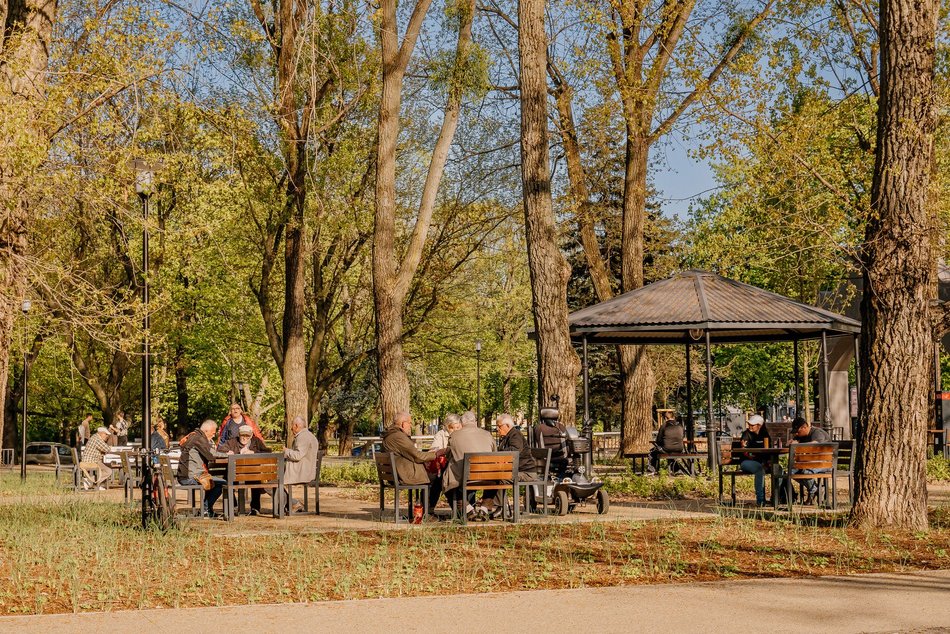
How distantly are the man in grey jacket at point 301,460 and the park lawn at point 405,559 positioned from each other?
7.16ft

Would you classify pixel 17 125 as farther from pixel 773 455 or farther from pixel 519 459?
pixel 773 455

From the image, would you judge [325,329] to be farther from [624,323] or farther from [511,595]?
[511,595]

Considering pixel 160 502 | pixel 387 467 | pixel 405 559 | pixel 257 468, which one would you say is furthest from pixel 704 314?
pixel 405 559

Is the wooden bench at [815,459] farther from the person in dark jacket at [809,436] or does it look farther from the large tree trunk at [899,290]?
the large tree trunk at [899,290]

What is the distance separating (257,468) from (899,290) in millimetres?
7507

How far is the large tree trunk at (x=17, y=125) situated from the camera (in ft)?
33.2

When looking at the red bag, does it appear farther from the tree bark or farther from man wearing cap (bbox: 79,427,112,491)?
man wearing cap (bbox: 79,427,112,491)

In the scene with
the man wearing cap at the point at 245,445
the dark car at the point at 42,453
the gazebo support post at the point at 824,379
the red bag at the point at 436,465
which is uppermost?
the gazebo support post at the point at 824,379

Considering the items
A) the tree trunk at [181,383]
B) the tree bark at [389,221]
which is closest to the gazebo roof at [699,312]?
the tree bark at [389,221]

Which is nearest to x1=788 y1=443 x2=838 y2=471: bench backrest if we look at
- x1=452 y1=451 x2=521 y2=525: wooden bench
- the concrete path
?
x1=452 y1=451 x2=521 y2=525: wooden bench

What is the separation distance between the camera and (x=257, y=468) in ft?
43.6

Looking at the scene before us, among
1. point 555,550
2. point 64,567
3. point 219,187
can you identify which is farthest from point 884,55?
point 219,187

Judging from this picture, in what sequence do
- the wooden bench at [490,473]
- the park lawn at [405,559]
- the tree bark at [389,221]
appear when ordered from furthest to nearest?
the tree bark at [389,221]
the wooden bench at [490,473]
the park lawn at [405,559]

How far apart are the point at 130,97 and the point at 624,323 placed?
951cm
